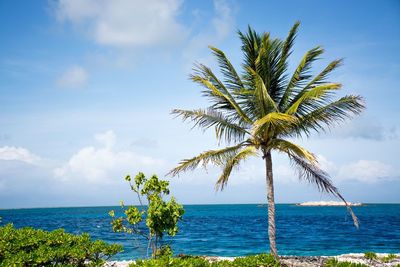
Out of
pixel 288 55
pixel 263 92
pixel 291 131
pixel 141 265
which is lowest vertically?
pixel 141 265

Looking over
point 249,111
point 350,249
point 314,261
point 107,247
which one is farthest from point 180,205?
point 350,249

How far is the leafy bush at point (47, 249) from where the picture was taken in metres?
8.59

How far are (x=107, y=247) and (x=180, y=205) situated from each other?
3.04 metres

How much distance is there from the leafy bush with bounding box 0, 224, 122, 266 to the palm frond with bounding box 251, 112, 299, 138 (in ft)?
18.5

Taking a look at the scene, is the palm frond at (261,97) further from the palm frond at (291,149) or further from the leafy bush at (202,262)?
the leafy bush at (202,262)

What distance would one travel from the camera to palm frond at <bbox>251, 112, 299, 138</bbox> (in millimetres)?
11148

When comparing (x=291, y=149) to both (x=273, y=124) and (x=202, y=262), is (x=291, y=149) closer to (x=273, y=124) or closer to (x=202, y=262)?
(x=273, y=124)

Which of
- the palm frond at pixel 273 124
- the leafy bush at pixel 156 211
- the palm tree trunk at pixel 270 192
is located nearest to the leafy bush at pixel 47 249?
the leafy bush at pixel 156 211

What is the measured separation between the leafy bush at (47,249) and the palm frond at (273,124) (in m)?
5.65

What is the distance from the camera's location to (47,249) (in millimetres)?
9000

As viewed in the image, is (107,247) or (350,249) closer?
(107,247)

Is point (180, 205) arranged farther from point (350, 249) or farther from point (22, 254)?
point (350, 249)

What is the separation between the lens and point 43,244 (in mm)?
9500

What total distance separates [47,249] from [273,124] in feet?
25.6
